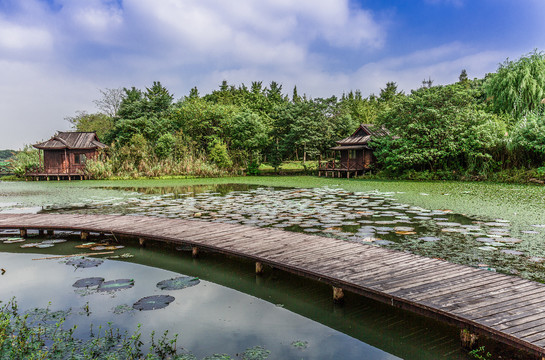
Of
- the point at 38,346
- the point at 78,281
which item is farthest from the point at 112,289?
the point at 38,346

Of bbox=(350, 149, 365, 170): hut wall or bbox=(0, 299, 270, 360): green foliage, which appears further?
bbox=(350, 149, 365, 170): hut wall

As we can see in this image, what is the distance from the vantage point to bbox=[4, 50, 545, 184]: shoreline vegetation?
15.7 metres

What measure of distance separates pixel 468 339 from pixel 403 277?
0.78 m

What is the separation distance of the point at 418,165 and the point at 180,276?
17.3 m

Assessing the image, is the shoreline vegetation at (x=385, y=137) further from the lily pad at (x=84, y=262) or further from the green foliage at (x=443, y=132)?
the lily pad at (x=84, y=262)

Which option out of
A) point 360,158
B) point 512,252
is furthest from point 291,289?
point 360,158

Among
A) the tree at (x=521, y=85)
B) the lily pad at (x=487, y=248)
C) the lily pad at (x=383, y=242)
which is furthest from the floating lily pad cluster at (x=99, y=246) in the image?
the tree at (x=521, y=85)

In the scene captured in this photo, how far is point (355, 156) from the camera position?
2319 cm

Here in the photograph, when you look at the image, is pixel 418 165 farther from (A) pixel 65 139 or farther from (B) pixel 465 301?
(A) pixel 65 139

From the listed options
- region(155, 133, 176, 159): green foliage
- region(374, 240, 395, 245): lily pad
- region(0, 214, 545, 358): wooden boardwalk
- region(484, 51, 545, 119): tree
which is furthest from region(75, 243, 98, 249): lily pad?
region(484, 51, 545, 119): tree

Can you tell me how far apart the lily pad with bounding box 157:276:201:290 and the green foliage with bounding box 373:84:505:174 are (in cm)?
1570

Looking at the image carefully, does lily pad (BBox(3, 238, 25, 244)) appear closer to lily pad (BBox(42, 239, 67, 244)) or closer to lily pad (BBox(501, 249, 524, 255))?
lily pad (BBox(42, 239, 67, 244))

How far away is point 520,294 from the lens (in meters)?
2.59

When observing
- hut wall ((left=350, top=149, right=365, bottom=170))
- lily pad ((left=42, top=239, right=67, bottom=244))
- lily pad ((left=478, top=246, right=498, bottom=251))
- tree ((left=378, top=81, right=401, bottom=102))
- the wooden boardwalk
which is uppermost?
tree ((left=378, top=81, right=401, bottom=102))
